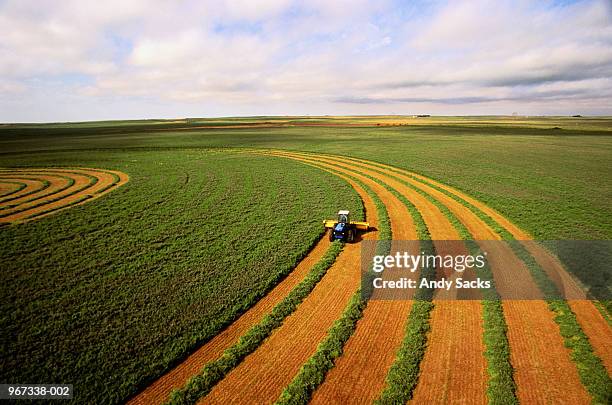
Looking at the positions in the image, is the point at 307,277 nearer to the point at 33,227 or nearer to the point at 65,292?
the point at 65,292

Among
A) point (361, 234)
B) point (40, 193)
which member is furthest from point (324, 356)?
point (40, 193)

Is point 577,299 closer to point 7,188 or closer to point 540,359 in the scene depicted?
point 540,359

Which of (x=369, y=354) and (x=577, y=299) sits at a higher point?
(x=577, y=299)

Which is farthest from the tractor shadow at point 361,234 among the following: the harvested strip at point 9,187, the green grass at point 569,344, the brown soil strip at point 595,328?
the harvested strip at point 9,187

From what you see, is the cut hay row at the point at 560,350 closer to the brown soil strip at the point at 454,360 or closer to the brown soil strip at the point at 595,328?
the brown soil strip at the point at 595,328

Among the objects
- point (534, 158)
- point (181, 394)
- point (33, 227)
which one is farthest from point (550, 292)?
point (534, 158)

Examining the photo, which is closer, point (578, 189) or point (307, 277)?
point (307, 277)

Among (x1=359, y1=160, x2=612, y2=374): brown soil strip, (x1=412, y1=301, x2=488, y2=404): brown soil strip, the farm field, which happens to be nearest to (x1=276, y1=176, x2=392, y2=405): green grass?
the farm field
